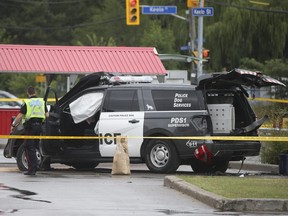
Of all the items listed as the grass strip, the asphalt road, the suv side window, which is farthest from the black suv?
the grass strip

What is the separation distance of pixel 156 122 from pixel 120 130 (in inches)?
31.0

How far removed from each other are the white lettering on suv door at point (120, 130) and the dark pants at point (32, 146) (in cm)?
136

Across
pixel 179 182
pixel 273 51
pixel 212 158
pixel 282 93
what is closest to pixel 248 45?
pixel 273 51

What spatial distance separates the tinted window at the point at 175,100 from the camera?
18391 mm

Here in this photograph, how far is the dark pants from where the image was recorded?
58.9 feet

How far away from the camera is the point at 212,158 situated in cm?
1809

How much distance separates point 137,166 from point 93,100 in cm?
310

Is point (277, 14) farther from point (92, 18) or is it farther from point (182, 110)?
point (92, 18)

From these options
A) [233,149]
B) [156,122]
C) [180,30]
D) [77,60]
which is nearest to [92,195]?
[156,122]

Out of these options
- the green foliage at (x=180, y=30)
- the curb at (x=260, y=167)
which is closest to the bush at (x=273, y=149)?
the curb at (x=260, y=167)

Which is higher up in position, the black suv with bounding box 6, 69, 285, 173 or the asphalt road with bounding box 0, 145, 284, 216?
the black suv with bounding box 6, 69, 285, 173

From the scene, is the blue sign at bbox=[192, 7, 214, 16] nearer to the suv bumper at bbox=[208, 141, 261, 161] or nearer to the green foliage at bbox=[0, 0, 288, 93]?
the green foliage at bbox=[0, 0, 288, 93]

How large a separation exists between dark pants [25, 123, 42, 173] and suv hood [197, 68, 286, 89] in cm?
338

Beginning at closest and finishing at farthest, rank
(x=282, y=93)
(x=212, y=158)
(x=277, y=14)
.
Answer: (x=212, y=158), (x=282, y=93), (x=277, y=14)
